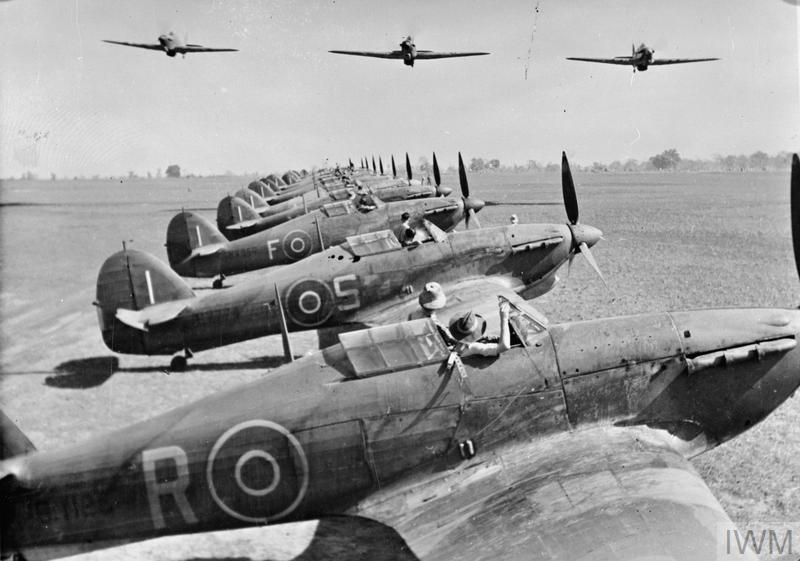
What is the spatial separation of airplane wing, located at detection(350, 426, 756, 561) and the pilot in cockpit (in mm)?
656

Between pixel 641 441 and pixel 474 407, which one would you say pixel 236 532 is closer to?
pixel 474 407

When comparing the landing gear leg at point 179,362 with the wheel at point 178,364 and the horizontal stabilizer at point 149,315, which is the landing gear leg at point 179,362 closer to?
the wheel at point 178,364

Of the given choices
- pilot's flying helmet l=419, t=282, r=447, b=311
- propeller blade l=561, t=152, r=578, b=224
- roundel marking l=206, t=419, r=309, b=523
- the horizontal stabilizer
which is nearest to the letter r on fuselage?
roundel marking l=206, t=419, r=309, b=523

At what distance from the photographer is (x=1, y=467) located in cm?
425

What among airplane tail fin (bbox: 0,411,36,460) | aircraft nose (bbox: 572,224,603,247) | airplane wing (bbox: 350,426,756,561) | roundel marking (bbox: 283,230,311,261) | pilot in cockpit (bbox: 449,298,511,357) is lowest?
airplane wing (bbox: 350,426,756,561)

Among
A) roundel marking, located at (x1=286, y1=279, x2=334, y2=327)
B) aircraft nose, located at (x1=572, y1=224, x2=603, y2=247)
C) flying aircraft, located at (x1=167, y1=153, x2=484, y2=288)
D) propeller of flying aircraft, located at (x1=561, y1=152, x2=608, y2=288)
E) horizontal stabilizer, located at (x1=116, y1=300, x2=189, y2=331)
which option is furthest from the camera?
flying aircraft, located at (x1=167, y1=153, x2=484, y2=288)

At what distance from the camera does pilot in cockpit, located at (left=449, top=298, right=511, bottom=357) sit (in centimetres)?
481

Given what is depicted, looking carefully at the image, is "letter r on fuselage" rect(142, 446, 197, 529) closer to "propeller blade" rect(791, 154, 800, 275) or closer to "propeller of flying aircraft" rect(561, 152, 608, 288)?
"propeller blade" rect(791, 154, 800, 275)

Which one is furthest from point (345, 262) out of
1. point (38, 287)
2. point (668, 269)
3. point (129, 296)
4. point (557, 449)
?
point (38, 287)

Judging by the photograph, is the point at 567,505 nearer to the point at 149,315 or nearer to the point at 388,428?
the point at 388,428

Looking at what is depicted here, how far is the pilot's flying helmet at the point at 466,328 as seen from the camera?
4891 mm

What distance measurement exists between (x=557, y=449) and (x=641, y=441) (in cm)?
70
